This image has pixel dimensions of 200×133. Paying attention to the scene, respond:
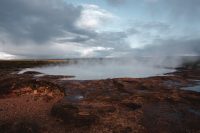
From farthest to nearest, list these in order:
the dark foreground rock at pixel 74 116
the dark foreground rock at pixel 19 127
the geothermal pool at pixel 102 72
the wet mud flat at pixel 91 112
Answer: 1. the geothermal pool at pixel 102 72
2. the dark foreground rock at pixel 74 116
3. the wet mud flat at pixel 91 112
4. the dark foreground rock at pixel 19 127

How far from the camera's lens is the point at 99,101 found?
A: 25.9 meters

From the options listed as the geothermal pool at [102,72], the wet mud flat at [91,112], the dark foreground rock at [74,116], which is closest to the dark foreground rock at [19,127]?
the wet mud flat at [91,112]

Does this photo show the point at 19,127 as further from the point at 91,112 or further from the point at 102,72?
the point at 102,72

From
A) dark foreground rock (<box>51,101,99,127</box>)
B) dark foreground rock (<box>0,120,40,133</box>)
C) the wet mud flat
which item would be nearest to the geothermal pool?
the wet mud flat

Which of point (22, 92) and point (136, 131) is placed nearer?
point (136, 131)

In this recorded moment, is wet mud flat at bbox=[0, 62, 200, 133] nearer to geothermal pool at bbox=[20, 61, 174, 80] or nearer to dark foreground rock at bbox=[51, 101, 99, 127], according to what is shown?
dark foreground rock at bbox=[51, 101, 99, 127]

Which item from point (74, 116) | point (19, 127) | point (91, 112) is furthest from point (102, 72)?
point (19, 127)

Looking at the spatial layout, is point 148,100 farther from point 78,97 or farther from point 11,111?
point 11,111

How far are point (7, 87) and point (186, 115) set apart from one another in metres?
22.1

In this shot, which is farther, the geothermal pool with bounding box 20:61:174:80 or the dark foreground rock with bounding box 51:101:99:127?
the geothermal pool with bounding box 20:61:174:80

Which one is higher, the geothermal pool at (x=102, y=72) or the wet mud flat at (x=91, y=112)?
the geothermal pool at (x=102, y=72)

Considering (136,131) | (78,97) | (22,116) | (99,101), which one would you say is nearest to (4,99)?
(22,116)

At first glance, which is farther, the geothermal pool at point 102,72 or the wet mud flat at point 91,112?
the geothermal pool at point 102,72

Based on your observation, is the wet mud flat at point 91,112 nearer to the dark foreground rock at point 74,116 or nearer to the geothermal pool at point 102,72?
the dark foreground rock at point 74,116
